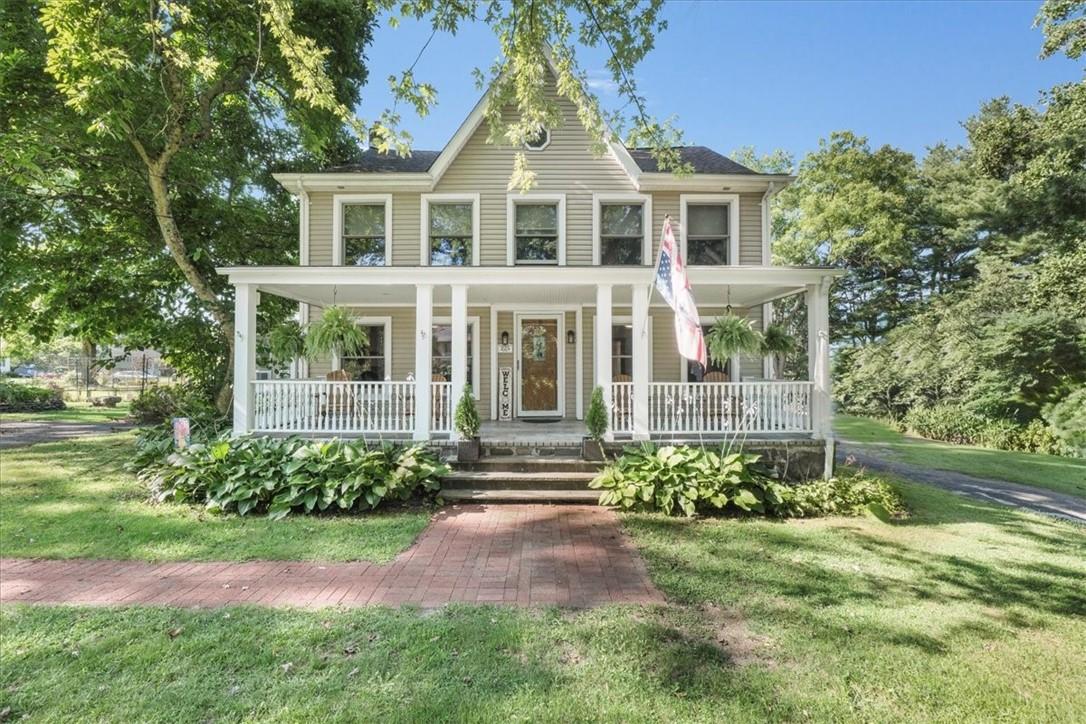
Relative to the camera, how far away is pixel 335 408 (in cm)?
830

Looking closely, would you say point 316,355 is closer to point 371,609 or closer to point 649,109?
point 371,609

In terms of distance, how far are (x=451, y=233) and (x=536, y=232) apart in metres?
1.82

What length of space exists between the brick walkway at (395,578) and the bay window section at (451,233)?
6.68 m

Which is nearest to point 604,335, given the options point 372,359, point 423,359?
point 423,359

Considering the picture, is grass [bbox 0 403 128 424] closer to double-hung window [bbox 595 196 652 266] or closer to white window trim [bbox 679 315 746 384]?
double-hung window [bbox 595 196 652 266]

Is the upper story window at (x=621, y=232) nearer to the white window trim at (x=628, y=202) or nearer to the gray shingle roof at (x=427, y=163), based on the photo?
the white window trim at (x=628, y=202)

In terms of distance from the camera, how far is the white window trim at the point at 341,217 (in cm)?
Answer: 1049

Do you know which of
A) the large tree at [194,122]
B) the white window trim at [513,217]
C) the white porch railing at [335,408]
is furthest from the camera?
the white window trim at [513,217]

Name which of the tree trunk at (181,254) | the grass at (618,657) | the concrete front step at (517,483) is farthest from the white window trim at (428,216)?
the grass at (618,657)

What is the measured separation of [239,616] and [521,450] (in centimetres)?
460

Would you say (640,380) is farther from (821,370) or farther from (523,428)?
(821,370)

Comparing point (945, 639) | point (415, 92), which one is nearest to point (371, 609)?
point (945, 639)

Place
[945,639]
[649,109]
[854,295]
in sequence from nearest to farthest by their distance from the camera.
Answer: [945,639] < [649,109] < [854,295]

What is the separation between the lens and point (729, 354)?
26.8 feet
